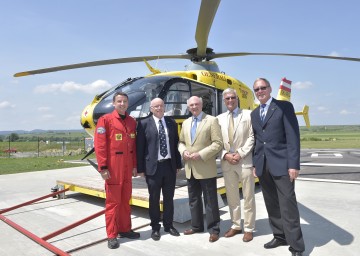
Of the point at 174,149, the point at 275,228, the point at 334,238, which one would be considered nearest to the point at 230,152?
the point at 174,149

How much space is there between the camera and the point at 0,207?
548cm

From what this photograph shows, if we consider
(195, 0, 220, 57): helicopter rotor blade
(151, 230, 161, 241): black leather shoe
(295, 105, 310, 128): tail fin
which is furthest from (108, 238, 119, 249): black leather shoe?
(295, 105, 310, 128): tail fin

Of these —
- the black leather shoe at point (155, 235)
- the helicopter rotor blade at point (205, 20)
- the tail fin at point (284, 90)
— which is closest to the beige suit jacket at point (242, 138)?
the black leather shoe at point (155, 235)

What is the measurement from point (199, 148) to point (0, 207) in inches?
169

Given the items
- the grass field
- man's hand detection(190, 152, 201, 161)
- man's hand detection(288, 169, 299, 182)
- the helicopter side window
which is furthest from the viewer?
the grass field

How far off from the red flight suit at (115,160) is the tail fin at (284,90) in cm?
830

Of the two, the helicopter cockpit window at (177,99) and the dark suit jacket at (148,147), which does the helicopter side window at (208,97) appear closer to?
the helicopter cockpit window at (177,99)

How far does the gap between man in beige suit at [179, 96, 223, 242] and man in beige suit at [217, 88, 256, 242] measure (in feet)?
0.45

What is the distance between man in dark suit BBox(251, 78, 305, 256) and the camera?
9.82 feet

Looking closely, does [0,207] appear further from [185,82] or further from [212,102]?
[212,102]

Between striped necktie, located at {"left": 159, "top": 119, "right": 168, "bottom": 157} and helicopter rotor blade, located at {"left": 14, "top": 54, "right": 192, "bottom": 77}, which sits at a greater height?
helicopter rotor blade, located at {"left": 14, "top": 54, "right": 192, "bottom": 77}

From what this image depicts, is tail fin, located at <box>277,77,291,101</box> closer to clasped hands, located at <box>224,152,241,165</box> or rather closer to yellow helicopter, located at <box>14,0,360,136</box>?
yellow helicopter, located at <box>14,0,360,136</box>

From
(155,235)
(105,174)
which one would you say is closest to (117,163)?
(105,174)

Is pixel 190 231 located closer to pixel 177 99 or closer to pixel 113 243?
pixel 113 243
